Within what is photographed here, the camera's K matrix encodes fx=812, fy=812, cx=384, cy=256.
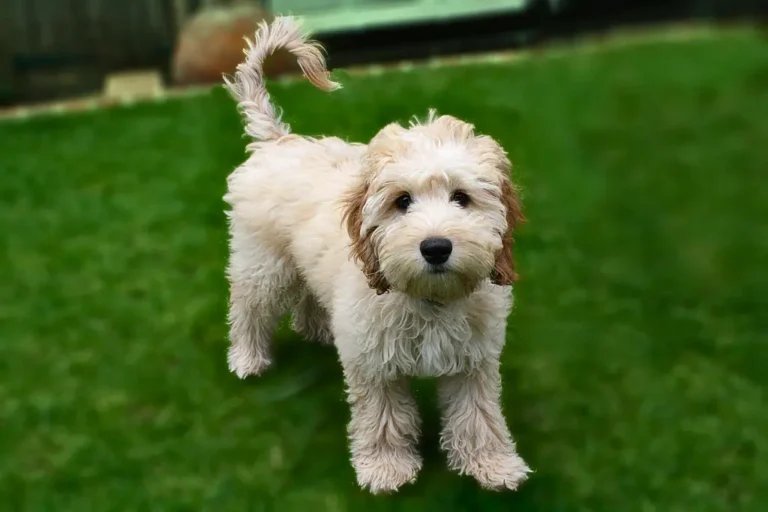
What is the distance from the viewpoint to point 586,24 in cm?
1013

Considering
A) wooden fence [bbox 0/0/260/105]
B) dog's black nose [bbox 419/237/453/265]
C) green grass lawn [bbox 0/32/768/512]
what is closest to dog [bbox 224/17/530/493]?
dog's black nose [bbox 419/237/453/265]

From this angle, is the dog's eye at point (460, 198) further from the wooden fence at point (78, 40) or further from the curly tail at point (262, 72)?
the wooden fence at point (78, 40)

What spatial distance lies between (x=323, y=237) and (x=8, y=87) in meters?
7.37

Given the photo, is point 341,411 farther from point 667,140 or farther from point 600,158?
point 667,140

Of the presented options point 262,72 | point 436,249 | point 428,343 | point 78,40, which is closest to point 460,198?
point 436,249

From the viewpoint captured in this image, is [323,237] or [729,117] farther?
[729,117]

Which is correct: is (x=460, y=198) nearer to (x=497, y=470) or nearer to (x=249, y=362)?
(x=497, y=470)

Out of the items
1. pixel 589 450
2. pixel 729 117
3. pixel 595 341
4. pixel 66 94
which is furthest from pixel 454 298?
pixel 66 94

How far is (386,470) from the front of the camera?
3.09m

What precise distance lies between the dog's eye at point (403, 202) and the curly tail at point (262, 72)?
0.71 m

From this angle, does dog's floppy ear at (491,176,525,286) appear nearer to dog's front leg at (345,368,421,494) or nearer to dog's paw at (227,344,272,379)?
dog's front leg at (345,368,421,494)

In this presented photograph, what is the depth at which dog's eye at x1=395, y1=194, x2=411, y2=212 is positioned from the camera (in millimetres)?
2588

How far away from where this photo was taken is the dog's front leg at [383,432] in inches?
120

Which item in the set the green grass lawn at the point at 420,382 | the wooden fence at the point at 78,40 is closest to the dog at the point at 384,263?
the green grass lawn at the point at 420,382
